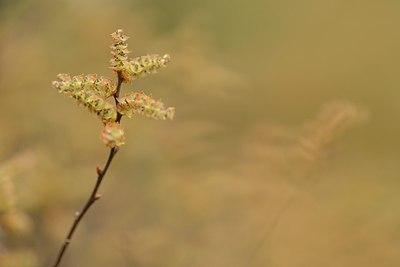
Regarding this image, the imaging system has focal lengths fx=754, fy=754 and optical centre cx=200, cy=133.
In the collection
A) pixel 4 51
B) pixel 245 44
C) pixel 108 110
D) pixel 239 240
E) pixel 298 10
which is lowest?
pixel 108 110

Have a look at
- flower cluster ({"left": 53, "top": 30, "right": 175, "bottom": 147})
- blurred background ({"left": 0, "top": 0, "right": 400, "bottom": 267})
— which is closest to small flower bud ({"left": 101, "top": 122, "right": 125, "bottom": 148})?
flower cluster ({"left": 53, "top": 30, "right": 175, "bottom": 147})

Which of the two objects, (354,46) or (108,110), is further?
(354,46)

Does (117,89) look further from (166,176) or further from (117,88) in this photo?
(166,176)

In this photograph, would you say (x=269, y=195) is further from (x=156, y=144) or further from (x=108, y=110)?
(x=108, y=110)

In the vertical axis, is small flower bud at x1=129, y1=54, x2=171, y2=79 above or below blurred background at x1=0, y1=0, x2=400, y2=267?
below

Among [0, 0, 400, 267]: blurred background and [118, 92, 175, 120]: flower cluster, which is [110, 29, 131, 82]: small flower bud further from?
[0, 0, 400, 267]: blurred background

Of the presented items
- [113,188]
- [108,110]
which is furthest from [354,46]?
[108,110]

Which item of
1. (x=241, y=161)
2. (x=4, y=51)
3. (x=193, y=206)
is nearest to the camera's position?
(x=193, y=206)

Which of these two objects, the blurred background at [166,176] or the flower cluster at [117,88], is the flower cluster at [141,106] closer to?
the flower cluster at [117,88]
